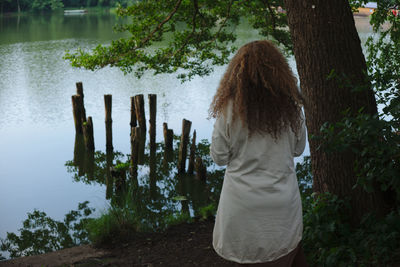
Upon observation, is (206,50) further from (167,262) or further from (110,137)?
(167,262)

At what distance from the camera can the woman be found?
91.0 inches

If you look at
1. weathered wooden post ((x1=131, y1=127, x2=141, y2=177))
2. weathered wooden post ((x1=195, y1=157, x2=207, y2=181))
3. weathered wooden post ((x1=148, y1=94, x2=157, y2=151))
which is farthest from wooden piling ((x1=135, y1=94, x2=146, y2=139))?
weathered wooden post ((x1=195, y1=157, x2=207, y2=181))

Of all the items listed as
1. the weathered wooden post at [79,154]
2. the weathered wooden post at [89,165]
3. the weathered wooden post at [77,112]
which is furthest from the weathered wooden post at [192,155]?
the weathered wooden post at [77,112]

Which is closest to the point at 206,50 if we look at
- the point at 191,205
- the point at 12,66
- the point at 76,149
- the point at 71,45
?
the point at 191,205

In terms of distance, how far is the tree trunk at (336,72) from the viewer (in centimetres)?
387

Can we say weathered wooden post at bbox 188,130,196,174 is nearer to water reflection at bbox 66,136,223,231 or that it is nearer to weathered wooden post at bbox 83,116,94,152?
water reflection at bbox 66,136,223,231

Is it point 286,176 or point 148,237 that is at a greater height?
point 286,176

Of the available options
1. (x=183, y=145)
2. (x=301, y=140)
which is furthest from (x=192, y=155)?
(x=301, y=140)

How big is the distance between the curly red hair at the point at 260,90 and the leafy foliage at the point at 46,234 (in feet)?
17.5

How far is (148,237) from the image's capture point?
20.5 ft

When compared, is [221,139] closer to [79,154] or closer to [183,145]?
[183,145]

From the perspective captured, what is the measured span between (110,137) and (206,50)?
3377 mm

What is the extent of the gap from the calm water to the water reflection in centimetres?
32

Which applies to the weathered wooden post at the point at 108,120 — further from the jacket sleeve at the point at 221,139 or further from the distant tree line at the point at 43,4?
the distant tree line at the point at 43,4
